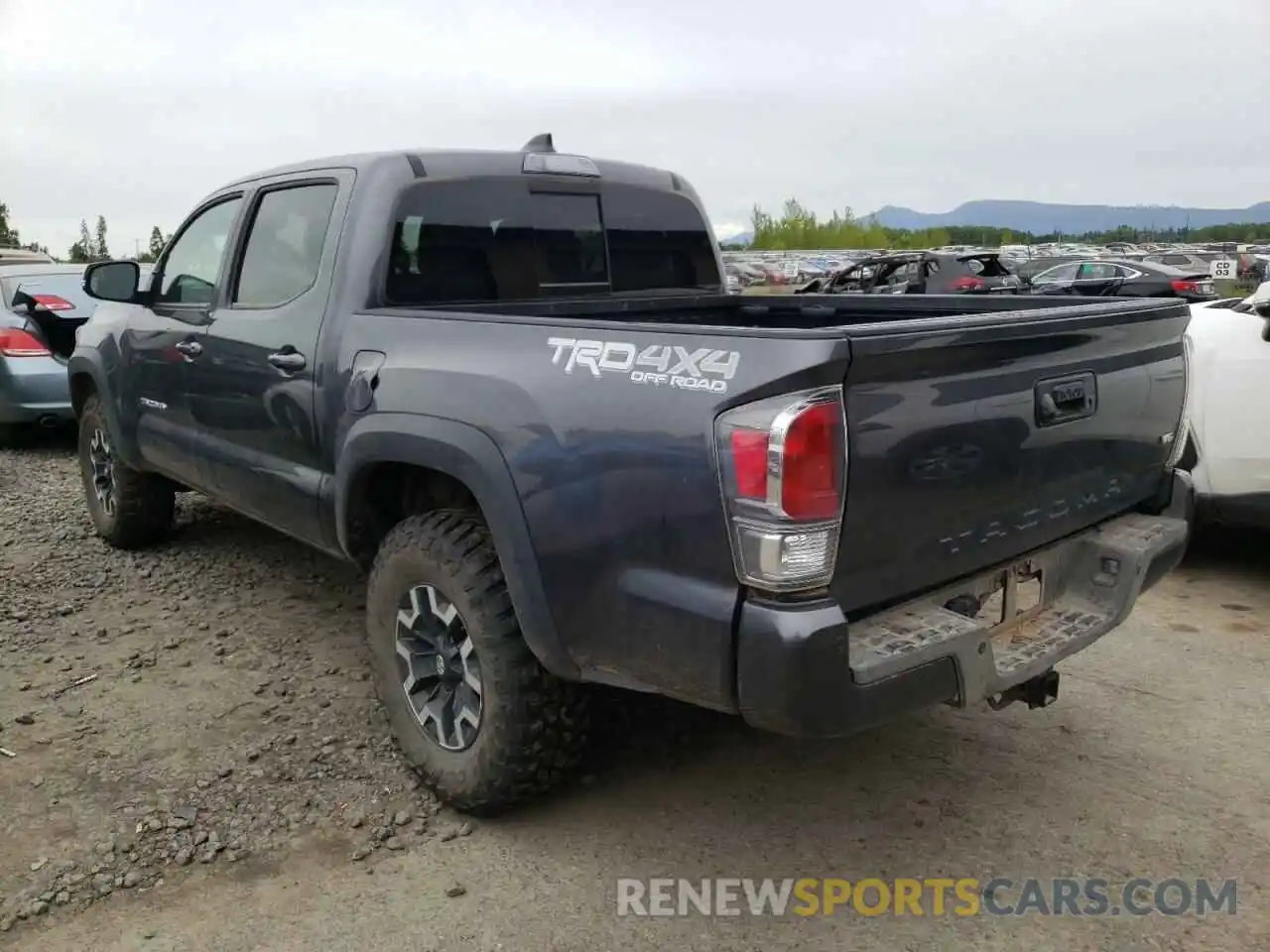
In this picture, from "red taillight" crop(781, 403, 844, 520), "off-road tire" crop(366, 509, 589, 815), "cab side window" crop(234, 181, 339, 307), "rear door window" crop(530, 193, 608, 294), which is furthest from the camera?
"rear door window" crop(530, 193, 608, 294)

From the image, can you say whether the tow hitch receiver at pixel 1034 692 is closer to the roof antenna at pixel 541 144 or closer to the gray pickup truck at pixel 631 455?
the gray pickup truck at pixel 631 455

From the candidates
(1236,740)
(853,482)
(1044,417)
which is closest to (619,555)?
(853,482)

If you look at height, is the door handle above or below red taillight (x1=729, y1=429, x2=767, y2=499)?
above

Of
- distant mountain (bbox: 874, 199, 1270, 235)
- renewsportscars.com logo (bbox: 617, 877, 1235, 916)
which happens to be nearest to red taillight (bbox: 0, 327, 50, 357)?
renewsportscars.com logo (bbox: 617, 877, 1235, 916)

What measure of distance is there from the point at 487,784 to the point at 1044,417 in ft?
5.96

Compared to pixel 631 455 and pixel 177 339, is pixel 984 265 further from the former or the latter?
pixel 631 455

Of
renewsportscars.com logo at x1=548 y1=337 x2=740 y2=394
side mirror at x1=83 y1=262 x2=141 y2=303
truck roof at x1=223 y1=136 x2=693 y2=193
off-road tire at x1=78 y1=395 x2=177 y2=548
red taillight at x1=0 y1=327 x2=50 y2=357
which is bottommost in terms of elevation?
off-road tire at x1=78 y1=395 x2=177 y2=548

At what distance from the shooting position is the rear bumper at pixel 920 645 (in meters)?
2.21

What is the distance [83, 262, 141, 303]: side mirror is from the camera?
4746 mm

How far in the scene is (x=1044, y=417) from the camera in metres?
2.74

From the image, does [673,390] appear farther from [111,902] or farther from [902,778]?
[111,902]

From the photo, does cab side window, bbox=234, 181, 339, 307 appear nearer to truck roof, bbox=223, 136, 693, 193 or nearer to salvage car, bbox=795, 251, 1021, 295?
truck roof, bbox=223, 136, 693, 193

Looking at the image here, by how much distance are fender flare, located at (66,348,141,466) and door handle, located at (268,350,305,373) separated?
1794 mm

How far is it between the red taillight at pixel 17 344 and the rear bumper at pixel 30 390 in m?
0.04
